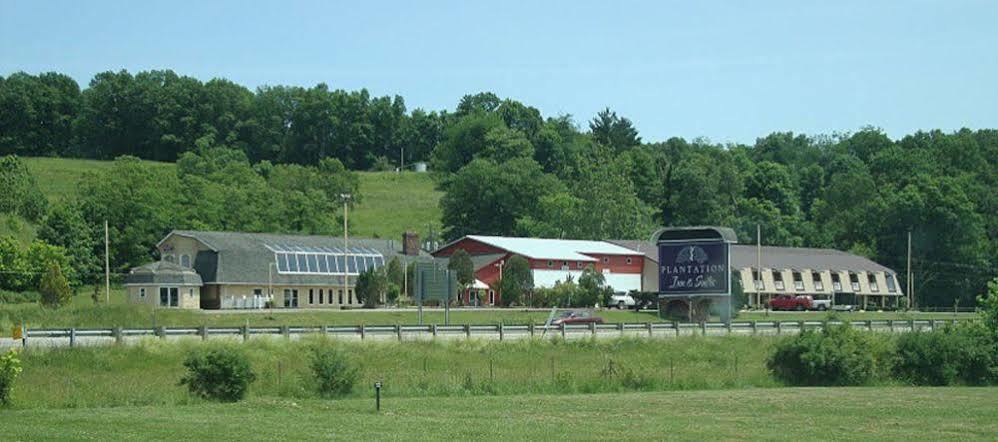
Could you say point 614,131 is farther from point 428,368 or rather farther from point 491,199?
point 428,368

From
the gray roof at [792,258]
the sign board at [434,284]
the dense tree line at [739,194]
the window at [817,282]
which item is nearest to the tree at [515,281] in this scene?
the gray roof at [792,258]

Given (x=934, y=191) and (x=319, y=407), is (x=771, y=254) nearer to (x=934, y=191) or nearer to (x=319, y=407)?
(x=934, y=191)

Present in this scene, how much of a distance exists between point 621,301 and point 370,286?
2100 centimetres

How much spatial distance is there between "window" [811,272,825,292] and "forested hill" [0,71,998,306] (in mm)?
13288

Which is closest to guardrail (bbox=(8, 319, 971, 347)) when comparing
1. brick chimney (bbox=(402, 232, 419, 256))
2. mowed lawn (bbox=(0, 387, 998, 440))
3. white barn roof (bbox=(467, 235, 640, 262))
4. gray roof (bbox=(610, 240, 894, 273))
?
mowed lawn (bbox=(0, 387, 998, 440))

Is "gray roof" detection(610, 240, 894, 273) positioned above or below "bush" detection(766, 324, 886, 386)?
above

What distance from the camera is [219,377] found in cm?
3944

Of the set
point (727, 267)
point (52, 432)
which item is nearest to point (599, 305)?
point (727, 267)

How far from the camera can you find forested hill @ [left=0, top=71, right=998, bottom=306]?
428 ft

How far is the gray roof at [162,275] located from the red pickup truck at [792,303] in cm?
4765

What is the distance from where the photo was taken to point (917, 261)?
134000 mm

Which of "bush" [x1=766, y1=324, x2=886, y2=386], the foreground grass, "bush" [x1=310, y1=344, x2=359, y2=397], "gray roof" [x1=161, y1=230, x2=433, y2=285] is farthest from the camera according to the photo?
"gray roof" [x1=161, y1=230, x2=433, y2=285]

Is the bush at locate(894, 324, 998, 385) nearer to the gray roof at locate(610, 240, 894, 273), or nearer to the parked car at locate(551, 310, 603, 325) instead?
the parked car at locate(551, 310, 603, 325)

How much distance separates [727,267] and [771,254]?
132ft
